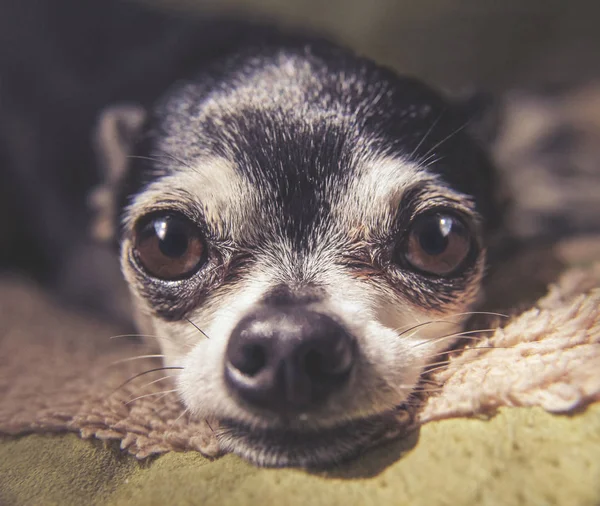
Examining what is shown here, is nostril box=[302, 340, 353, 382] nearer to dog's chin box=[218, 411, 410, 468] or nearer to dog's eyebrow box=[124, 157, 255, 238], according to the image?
dog's chin box=[218, 411, 410, 468]

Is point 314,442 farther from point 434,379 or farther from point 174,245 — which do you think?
point 174,245

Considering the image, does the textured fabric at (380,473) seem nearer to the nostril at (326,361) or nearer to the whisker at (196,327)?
the nostril at (326,361)

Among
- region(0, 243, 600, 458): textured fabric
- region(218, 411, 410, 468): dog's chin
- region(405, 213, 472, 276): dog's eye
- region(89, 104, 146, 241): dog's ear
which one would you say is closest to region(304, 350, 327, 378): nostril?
region(218, 411, 410, 468): dog's chin

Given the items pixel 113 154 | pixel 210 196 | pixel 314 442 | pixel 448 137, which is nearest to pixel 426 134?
pixel 448 137

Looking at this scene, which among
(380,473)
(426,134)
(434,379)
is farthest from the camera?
(426,134)

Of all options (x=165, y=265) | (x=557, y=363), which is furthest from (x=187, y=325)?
(x=557, y=363)

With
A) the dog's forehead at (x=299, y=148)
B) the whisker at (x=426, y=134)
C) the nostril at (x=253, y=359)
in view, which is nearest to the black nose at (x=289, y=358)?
the nostril at (x=253, y=359)

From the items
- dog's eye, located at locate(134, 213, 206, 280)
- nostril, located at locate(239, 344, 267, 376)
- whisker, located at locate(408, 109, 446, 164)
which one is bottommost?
nostril, located at locate(239, 344, 267, 376)
